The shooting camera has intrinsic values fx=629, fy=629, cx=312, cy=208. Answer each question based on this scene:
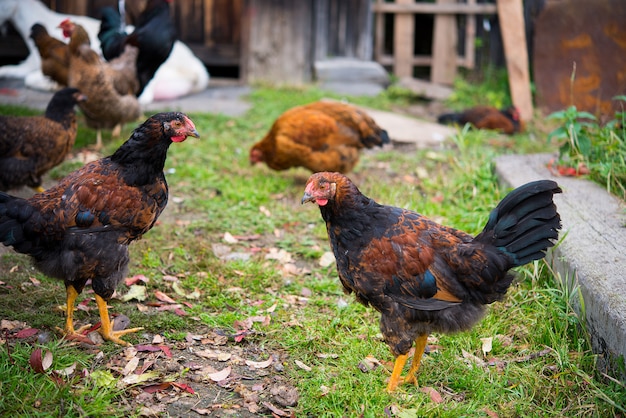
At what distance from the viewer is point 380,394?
361cm

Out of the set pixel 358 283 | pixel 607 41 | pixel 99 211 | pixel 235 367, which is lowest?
pixel 235 367

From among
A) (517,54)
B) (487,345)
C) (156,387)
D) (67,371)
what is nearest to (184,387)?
(156,387)

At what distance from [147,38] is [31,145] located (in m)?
2.88

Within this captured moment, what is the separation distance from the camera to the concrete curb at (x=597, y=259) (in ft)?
11.7

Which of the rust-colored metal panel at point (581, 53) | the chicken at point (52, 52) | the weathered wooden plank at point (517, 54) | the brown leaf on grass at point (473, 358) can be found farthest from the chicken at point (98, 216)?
the weathered wooden plank at point (517, 54)

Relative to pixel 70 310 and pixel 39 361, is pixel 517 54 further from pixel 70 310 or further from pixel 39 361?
pixel 39 361

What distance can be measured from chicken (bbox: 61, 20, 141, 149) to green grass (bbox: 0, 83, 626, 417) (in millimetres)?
1058

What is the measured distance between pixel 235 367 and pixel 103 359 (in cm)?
79

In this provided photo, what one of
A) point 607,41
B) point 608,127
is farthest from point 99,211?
point 607,41

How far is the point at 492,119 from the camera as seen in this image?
9.01 metres

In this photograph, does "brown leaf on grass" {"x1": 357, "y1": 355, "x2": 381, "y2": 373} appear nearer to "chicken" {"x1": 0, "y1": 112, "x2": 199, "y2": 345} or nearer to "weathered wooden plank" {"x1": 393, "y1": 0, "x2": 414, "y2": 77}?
"chicken" {"x1": 0, "y1": 112, "x2": 199, "y2": 345}

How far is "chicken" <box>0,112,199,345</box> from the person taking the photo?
3777mm

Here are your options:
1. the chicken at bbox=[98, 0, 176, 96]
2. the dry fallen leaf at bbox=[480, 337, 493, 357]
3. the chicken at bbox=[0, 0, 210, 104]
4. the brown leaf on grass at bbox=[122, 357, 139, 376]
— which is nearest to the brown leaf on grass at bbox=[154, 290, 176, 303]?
the brown leaf on grass at bbox=[122, 357, 139, 376]

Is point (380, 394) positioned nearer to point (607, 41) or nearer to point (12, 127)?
point (12, 127)
